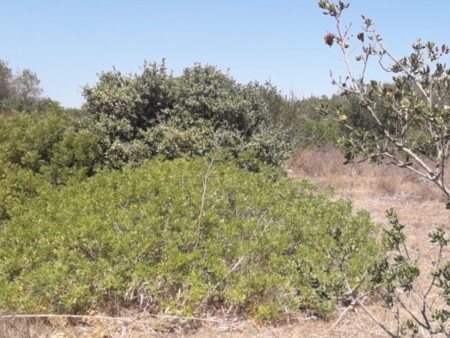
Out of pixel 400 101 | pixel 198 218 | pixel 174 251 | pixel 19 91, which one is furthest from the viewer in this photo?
pixel 19 91

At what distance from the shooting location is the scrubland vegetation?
2.18m

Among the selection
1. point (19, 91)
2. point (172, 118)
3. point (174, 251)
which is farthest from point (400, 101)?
point (19, 91)

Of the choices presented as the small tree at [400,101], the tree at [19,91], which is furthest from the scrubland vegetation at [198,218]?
the tree at [19,91]

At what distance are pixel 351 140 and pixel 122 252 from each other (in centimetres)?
221

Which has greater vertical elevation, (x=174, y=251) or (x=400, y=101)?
(x=400, y=101)

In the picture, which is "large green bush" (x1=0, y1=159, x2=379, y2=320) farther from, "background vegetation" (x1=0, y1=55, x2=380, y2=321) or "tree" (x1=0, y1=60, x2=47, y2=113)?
"tree" (x1=0, y1=60, x2=47, y2=113)

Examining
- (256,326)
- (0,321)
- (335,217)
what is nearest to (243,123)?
(335,217)

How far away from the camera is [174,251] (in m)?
3.60

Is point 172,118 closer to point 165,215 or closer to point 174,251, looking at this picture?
point 165,215

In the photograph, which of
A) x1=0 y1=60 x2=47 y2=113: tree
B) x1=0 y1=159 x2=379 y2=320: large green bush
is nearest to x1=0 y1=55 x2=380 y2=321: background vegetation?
x1=0 y1=159 x2=379 y2=320: large green bush

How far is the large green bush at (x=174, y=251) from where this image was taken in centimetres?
332

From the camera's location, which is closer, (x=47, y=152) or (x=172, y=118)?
(x=47, y=152)

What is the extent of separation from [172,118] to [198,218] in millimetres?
3530

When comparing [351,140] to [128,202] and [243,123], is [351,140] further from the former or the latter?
[243,123]
